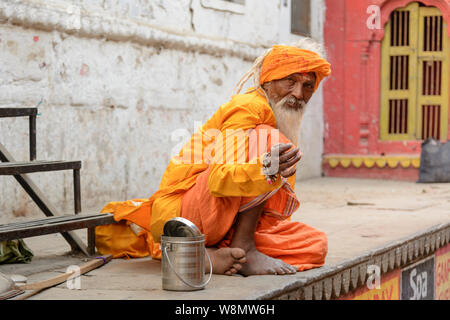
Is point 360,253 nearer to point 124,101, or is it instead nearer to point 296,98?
point 296,98

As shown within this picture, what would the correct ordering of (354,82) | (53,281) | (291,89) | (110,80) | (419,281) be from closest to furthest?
(53,281) < (291,89) < (419,281) < (110,80) < (354,82)

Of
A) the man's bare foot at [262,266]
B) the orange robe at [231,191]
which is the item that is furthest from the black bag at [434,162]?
the man's bare foot at [262,266]

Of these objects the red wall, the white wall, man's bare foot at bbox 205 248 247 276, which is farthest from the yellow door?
man's bare foot at bbox 205 248 247 276

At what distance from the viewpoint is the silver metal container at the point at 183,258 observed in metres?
2.55

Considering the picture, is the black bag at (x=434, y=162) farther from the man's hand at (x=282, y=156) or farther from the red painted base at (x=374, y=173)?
the man's hand at (x=282, y=156)

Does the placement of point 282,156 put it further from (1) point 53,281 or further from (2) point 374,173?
(2) point 374,173

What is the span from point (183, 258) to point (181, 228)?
108 mm

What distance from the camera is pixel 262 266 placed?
2848mm

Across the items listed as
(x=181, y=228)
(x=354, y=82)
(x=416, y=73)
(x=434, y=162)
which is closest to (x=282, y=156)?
(x=181, y=228)

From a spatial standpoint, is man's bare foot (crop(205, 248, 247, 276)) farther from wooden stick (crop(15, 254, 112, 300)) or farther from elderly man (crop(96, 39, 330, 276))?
wooden stick (crop(15, 254, 112, 300))

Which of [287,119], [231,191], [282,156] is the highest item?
[287,119]

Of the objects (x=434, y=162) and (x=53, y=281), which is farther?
(x=434, y=162)

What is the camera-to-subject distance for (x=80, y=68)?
520cm

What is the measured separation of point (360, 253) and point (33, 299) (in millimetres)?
1645
